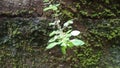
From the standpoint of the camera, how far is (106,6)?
1738mm

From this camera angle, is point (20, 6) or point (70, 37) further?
point (20, 6)

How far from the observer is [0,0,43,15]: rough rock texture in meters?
1.73

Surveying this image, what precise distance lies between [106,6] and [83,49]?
364 mm

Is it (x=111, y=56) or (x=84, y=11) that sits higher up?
(x=84, y=11)

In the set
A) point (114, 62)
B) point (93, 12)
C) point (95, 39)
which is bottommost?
point (114, 62)

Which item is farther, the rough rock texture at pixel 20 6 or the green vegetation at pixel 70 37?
the rough rock texture at pixel 20 6

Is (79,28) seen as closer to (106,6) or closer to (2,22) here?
(106,6)

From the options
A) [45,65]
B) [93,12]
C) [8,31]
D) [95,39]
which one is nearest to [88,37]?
[95,39]

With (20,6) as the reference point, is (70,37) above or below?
below

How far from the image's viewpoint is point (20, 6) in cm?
174

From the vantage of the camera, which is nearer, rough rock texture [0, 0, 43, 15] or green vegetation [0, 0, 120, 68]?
green vegetation [0, 0, 120, 68]

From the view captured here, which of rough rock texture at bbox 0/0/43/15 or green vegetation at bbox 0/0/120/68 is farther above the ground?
rough rock texture at bbox 0/0/43/15

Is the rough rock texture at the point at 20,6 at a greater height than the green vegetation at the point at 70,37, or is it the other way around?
the rough rock texture at the point at 20,6

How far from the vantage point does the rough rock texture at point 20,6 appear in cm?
173
